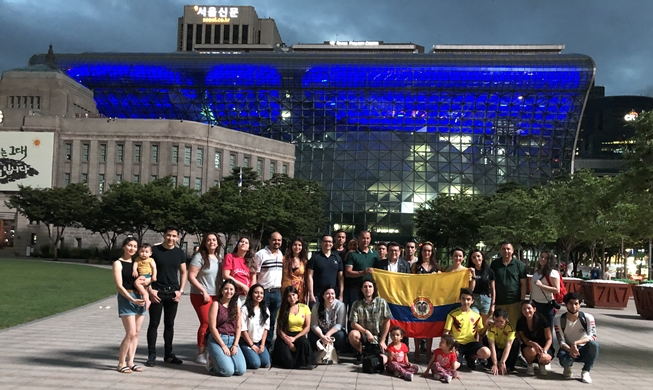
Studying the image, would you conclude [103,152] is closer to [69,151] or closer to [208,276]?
[69,151]

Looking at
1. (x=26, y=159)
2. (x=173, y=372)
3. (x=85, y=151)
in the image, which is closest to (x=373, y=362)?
(x=173, y=372)

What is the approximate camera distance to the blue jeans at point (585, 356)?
1078 centimetres

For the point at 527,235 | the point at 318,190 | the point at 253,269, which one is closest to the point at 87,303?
the point at 253,269

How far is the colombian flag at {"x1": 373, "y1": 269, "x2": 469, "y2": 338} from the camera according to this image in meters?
11.9

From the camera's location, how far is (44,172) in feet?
233

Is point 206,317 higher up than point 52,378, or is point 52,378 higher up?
point 206,317

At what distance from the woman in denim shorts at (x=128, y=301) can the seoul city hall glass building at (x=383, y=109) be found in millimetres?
75303

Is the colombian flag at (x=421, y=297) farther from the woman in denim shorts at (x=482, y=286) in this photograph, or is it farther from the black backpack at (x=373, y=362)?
the black backpack at (x=373, y=362)

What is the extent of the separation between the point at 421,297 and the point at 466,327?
112 centimetres

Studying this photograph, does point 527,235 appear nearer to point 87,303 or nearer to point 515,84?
point 87,303

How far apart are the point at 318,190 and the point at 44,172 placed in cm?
2946

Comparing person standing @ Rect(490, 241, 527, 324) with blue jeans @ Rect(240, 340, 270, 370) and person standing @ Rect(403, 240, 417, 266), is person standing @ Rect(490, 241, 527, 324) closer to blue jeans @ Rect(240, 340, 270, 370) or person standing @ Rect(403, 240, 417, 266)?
person standing @ Rect(403, 240, 417, 266)

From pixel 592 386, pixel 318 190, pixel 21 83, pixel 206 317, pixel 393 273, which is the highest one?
pixel 21 83

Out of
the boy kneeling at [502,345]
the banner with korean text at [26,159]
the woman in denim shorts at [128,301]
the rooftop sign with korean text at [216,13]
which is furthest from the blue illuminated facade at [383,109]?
the rooftop sign with korean text at [216,13]
